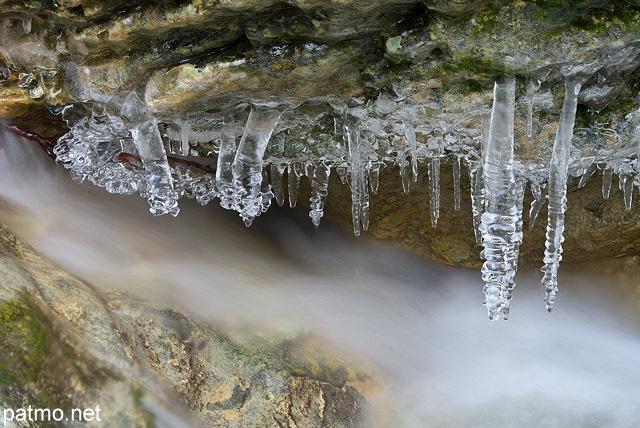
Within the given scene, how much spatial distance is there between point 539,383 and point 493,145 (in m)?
2.08

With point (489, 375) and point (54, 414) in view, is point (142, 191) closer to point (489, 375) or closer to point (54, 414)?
point (54, 414)

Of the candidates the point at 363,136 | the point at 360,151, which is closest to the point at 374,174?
the point at 360,151

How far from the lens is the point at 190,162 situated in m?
4.04

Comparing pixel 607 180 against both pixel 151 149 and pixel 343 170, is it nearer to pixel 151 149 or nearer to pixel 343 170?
pixel 343 170

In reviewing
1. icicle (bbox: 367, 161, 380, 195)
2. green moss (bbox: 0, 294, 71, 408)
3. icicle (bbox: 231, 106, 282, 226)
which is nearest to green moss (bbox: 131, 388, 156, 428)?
green moss (bbox: 0, 294, 71, 408)

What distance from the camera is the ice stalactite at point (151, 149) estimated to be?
2.86 meters

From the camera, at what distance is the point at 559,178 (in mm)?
2600

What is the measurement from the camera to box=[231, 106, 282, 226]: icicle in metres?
2.92

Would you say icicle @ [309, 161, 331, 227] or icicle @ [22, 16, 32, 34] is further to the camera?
icicle @ [309, 161, 331, 227]

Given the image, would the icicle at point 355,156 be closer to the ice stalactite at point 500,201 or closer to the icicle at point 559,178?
the ice stalactite at point 500,201

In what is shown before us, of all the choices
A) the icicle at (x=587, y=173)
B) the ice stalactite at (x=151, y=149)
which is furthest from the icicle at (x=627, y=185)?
the ice stalactite at (x=151, y=149)

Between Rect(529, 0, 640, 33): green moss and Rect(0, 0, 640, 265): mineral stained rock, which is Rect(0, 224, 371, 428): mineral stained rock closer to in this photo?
Rect(0, 0, 640, 265): mineral stained rock

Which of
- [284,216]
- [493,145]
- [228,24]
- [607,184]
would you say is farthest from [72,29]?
[607,184]

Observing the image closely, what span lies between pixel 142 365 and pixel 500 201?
188 centimetres
